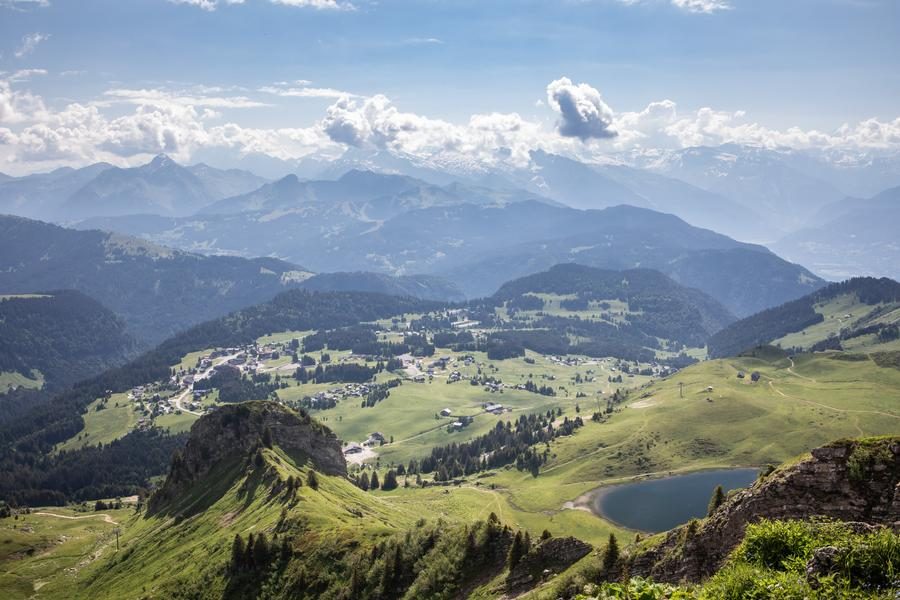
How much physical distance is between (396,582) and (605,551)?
40101mm

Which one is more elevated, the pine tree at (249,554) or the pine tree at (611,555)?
the pine tree at (611,555)

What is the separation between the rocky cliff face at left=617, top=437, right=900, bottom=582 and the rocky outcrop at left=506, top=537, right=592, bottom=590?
56.8 feet

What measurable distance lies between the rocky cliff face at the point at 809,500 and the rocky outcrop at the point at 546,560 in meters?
17.3

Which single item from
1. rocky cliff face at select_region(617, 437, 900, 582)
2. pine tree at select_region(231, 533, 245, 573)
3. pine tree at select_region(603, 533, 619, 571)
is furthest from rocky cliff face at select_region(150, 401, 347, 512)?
rocky cliff face at select_region(617, 437, 900, 582)

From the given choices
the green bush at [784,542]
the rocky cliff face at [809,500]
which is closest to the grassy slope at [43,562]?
the rocky cliff face at [809,500]

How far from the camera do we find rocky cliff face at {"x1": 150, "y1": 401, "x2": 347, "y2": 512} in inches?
7402

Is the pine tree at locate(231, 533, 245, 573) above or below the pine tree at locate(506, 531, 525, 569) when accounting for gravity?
below

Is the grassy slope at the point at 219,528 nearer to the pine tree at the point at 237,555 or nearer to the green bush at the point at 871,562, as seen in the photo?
the pine tree at the point at 237,555

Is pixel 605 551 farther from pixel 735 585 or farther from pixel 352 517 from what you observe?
pixel 352 517

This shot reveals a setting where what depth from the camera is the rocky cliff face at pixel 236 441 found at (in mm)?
188000

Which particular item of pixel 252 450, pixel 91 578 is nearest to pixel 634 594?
pixel 252 450

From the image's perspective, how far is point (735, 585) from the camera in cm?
2620

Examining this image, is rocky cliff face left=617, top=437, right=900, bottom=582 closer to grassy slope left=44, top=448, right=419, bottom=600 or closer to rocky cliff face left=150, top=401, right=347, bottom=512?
grassy slope left=44, top=448, right=419, bottom=600

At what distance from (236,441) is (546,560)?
142 metres
